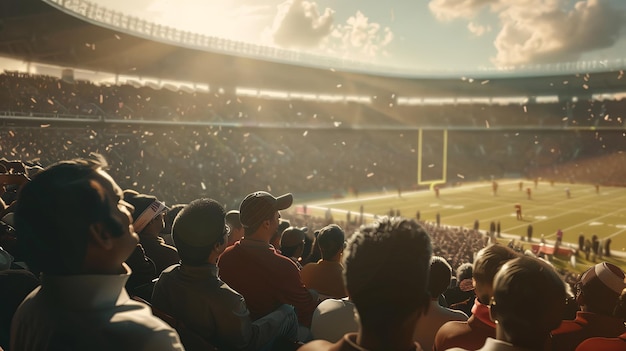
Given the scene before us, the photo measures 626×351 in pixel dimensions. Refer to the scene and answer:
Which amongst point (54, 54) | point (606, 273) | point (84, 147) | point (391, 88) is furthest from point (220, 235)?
point (391, 88)

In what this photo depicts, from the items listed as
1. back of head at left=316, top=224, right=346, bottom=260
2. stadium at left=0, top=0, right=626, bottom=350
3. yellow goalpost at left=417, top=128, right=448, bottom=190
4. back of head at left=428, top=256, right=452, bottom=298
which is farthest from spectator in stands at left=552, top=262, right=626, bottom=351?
yellow goalpost at left=417, top=128, right=448, bottom=190

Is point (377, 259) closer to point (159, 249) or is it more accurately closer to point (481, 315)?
point (481, 315)

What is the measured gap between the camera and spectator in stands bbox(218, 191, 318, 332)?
325cm

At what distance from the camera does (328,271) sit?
13.6ft

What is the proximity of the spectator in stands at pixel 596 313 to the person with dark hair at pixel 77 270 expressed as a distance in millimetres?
2583

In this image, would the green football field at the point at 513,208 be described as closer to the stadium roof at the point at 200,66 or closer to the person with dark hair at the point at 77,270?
the stadium roof at the point at 200,66

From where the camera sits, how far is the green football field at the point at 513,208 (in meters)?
26.9

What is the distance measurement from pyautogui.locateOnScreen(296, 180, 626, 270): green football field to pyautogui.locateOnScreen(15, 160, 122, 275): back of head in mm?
21678

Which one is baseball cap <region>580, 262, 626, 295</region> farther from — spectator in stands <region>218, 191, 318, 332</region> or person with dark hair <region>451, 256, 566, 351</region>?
spectator in stands <region>218, 191, 318, 332</region>

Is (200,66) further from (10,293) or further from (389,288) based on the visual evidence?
(389,288)

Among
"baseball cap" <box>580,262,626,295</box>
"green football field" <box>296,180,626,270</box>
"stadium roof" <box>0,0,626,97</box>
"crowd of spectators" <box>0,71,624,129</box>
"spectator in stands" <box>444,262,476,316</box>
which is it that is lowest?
"green football field" <box>296,180,626,270</box>

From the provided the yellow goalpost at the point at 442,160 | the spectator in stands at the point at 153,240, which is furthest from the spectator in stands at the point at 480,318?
the yellow goalpost at the point at 442,160

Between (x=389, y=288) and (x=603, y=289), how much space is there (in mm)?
2298

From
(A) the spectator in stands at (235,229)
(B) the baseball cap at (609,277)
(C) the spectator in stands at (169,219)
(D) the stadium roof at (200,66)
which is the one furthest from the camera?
(D) the stadium roof at (200,66)
